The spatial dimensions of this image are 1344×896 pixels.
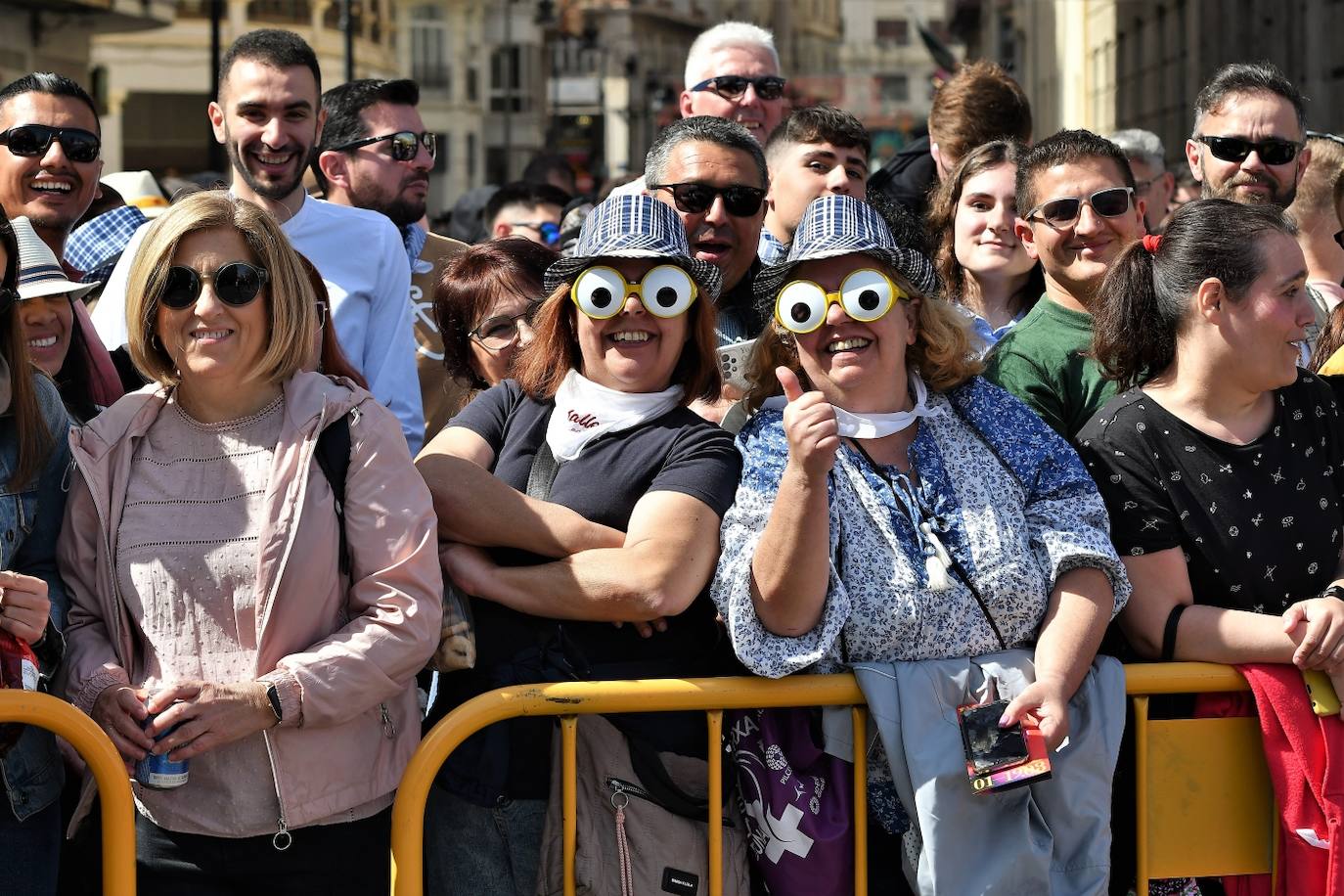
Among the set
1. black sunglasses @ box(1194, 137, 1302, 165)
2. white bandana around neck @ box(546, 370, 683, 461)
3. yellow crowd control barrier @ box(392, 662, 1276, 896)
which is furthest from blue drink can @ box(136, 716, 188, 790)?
black sunglasses @ box(1194, 137, 1302, 165)

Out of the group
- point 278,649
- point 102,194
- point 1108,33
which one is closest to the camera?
point 278,649

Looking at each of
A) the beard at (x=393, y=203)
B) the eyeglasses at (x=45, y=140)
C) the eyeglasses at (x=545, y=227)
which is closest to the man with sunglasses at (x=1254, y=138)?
the beard at (x=393, y=203)

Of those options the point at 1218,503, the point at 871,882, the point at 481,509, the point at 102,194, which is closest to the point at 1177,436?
the point at 1218,503

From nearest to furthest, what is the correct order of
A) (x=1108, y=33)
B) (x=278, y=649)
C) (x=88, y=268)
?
(x=278, y=649)
(x=88, y=268)
(x=1108, y=33)

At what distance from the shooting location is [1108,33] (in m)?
25.2

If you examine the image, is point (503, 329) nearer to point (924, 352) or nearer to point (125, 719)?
point (924, 352)

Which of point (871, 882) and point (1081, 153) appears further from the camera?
point (1081, 153)

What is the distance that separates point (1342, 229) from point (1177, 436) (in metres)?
2.35

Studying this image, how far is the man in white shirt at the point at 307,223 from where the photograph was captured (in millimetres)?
5074

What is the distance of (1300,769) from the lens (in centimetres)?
373

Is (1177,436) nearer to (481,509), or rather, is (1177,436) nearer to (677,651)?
(677,651)

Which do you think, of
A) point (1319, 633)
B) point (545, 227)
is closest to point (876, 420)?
point (1319, 633)

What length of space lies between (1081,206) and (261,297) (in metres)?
2.44

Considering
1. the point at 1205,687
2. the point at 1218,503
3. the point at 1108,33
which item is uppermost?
the point at 1108,33
